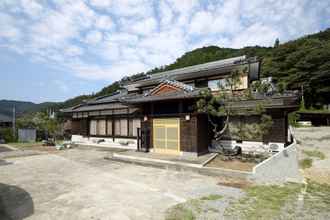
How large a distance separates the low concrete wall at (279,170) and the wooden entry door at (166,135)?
4.18 m

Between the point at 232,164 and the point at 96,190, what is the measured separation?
5550 mm

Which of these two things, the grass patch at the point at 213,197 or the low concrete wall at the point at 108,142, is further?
the low concrete wall at the point at 108,142

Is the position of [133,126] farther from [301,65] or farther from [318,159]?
[301,65]

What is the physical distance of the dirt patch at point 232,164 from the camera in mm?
7676

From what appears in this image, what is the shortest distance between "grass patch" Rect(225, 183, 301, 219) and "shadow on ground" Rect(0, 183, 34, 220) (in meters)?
4.55

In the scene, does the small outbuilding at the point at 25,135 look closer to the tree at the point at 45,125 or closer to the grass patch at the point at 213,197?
the tree at the point at 45,125

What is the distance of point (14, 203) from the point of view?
4.86 metres

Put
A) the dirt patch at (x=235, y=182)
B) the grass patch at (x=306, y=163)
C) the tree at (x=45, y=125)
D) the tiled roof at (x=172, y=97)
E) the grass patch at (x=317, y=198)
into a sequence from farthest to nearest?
the tree at (x=45, y=125) < the tiled roof at (x=172, y=97) < the grass patch at (x=306, y=163) < the dirt patch at (x=235, y=182) < the grass patch at (x=317, y=198)

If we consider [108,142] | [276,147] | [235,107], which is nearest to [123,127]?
[108,142]

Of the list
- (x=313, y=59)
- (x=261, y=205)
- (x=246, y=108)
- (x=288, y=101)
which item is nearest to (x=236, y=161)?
(x=246, y=108)

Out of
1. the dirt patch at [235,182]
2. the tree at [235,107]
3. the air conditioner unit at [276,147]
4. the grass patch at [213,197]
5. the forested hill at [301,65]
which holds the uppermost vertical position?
the forested hill at [301,65]

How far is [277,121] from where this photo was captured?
9297mm

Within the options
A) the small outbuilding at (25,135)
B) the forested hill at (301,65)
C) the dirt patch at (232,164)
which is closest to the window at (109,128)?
the dirt patch at (232,164)

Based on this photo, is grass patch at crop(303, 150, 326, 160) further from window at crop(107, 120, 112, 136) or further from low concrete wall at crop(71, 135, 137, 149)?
window at crop(107, 120, 112, 136)
